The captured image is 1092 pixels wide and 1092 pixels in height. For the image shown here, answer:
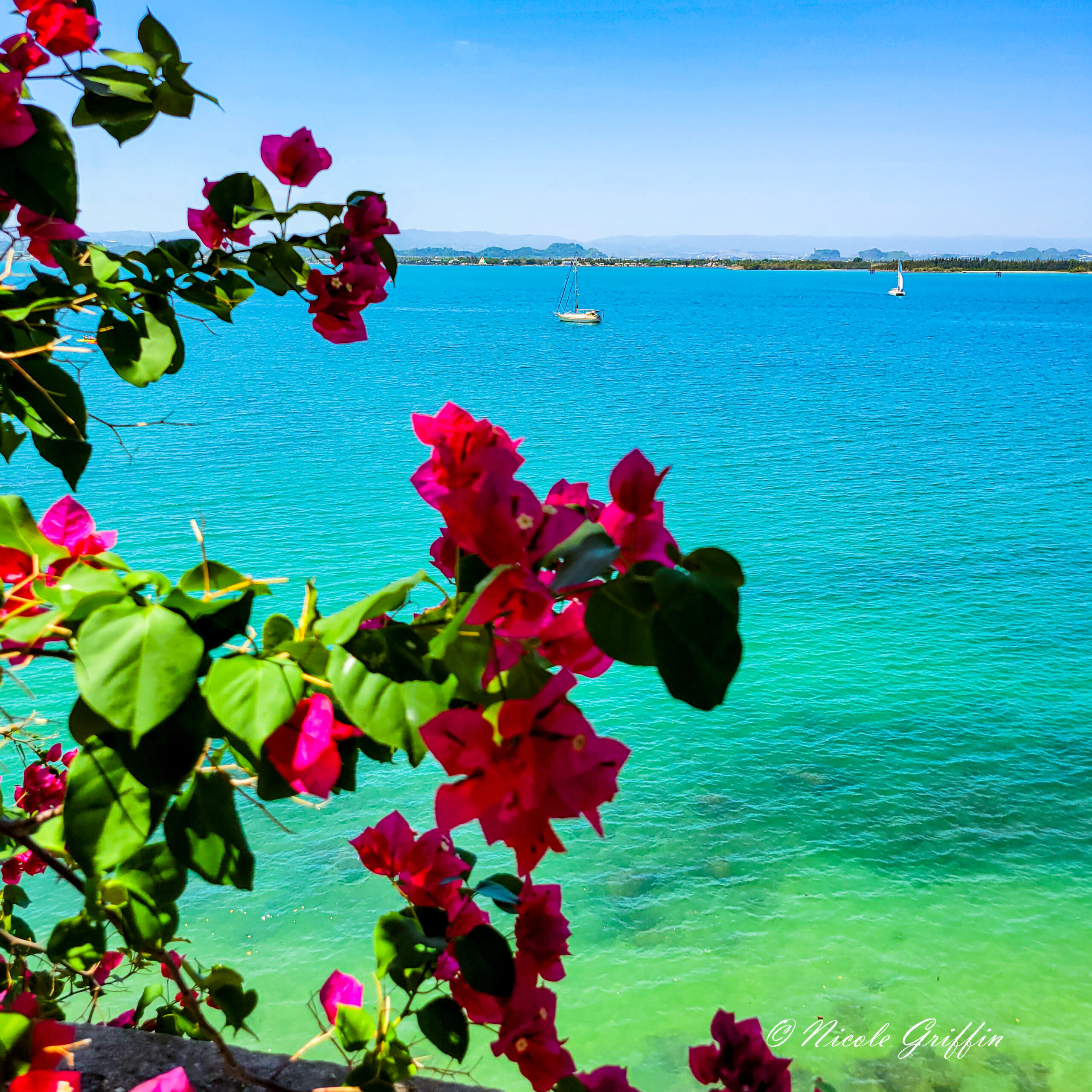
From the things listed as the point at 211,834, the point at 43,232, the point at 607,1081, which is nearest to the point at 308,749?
the point at 211,834

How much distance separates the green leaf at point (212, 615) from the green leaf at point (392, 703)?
0.06 meters

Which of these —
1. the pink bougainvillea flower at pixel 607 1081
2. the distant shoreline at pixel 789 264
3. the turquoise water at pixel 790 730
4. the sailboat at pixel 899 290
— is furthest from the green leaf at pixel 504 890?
the distant shoreline at pixel 789 264

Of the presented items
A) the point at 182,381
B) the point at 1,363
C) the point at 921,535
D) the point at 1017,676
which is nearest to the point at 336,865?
the point at 1,363

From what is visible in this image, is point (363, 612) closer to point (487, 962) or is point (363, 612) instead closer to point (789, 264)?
point (487, 962)

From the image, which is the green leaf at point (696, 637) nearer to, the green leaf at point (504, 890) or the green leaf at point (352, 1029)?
the green leaf at point (504, 890)

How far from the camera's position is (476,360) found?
32844 mm

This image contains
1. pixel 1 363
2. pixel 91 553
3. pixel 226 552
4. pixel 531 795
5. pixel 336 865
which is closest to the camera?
pixel 531 795

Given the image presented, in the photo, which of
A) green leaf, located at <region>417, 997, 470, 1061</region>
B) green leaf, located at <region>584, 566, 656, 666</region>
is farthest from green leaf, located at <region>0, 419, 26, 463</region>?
green leaf, located at <region>584, 566, 656, 666</region>

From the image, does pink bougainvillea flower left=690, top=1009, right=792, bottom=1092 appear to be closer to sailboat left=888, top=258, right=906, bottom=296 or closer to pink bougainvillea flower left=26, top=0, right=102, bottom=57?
pink bougainvillea flower left=26, top=0, right=102, bottom=57

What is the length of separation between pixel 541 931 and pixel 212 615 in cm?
49

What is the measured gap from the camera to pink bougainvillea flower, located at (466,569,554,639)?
17.7 inches

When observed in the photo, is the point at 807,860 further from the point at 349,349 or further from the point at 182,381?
the point at 349,349

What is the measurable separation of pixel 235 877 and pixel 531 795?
0.89ft

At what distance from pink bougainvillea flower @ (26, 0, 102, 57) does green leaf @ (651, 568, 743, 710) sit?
918 mm
